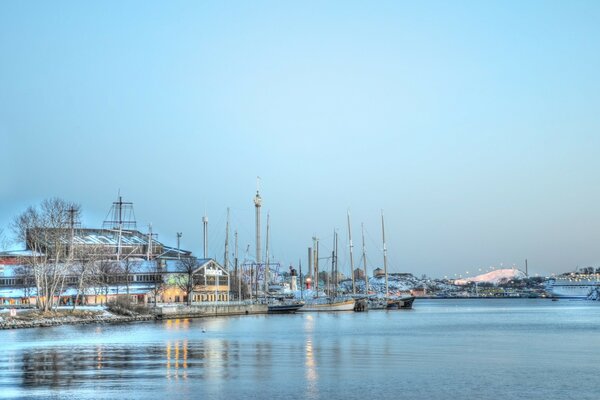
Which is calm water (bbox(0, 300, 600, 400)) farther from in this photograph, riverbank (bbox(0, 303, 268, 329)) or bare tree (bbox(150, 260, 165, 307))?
bare tree (bbox(150, 260, 165, 307))

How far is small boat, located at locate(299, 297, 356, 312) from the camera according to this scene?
174 m

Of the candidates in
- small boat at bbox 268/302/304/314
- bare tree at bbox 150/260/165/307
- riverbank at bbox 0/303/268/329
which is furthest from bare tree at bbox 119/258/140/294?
small boat at bbox 268/302/304/314

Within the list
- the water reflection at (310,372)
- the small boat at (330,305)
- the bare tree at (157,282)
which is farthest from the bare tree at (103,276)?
the water reflection at (310,372)

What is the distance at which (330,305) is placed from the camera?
17400 centimetres

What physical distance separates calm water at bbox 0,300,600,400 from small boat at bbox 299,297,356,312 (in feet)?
315

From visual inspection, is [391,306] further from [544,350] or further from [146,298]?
[544,350]

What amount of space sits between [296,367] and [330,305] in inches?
4980

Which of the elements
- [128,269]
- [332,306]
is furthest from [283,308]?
[128,269]

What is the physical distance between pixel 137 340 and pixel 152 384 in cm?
3385

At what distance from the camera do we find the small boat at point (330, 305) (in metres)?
174

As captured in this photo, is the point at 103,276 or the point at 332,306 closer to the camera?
the point at 103,276

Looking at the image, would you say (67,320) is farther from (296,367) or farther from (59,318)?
(296,367)

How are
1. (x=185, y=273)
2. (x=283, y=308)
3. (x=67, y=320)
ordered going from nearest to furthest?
(x=67, y=320)
(x=185, y=273)
(x=283, y=308)

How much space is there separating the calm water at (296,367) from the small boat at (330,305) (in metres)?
95.9
